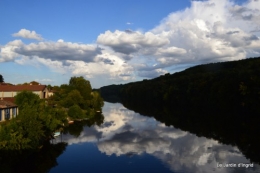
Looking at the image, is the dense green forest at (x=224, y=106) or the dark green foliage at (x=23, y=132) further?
the dense green forest at (x=224, y=106)

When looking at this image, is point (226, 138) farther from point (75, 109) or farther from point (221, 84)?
point (75, 109)

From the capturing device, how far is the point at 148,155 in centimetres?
3672

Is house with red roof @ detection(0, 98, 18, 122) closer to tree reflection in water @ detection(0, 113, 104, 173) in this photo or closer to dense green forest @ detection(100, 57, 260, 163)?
tree reflection in water @ detection(0, 113, 104, 173)

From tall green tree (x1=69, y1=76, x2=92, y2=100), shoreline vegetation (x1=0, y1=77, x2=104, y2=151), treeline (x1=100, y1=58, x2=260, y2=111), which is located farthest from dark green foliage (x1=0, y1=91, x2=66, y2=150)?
tall green tree (x1=69, y1=76, x2=92, y2=100)

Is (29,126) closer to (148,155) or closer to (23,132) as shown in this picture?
(23,132)

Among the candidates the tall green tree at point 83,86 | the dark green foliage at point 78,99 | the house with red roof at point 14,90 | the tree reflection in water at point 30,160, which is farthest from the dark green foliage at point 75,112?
the tree reflection in water at point 30,160

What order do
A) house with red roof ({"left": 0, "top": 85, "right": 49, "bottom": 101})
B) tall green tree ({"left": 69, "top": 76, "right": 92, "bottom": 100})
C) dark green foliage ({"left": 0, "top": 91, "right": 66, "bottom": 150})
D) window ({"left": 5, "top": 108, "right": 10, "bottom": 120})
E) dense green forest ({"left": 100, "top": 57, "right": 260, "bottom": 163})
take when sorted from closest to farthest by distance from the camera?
dark green foliage ({"left": 0, "top": 91, "right": 66, "bottom": 150}) < window ({"left": 5, "top": 108, "right": 10, "bottom": 120}) < dense green forest ({"left": 100, "top": 57, "right": 260, "bottom": 163}) < house with red roof ({"left": 0, "top": 85, "right": 49, "bottom": 101}) < tall green tree ({"left": 69, "top": 76, "right": 92, "bottom": 100})

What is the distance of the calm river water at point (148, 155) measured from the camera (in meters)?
30.5

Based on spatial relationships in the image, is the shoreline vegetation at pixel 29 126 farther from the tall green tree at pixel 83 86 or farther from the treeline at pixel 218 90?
the treeline at pixel 218 90

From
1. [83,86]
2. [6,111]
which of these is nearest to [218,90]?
[83,86]

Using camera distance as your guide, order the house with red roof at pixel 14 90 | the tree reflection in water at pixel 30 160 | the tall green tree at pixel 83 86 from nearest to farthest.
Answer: the tree reflection in water at pixel 30 160 < the house with red roof at pixel 14 90 < the tall green tree at pixel 83 86

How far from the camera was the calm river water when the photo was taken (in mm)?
30523

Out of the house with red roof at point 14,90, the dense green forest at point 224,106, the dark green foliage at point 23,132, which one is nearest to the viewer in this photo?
the dark green foliage at point 23,132

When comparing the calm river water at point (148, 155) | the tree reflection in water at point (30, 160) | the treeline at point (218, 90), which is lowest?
the calm river water at point (148, 155)
